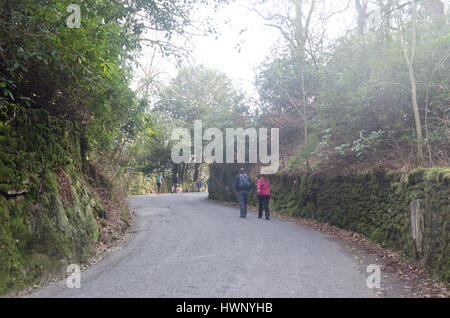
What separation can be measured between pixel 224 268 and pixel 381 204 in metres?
4.68

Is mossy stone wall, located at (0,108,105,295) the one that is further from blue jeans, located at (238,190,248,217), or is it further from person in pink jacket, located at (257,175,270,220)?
person in pink jacket, located at (257,175,270,220)

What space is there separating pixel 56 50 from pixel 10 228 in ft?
9.51

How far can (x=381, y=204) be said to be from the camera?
8.47 m

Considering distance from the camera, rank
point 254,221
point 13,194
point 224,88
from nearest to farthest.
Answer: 1. point 13,194
2. point 254,221
3. point 224,88

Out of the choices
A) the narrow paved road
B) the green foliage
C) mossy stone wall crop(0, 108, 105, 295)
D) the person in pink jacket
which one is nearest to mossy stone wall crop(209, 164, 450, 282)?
the green foliage

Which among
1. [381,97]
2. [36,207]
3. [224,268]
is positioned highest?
[381,97]

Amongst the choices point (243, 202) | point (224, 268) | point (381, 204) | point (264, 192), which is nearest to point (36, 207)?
point (224, 268)

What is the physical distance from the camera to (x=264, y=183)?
13094 mm

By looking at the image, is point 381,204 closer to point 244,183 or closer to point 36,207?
point 244,183

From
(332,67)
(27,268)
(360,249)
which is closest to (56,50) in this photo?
(27,268)

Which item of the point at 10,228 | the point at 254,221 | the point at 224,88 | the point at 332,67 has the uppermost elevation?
the point at 224,88

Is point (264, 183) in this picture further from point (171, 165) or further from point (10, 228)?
point (171, 165)

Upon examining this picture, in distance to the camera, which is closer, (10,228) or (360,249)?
(10,228)
